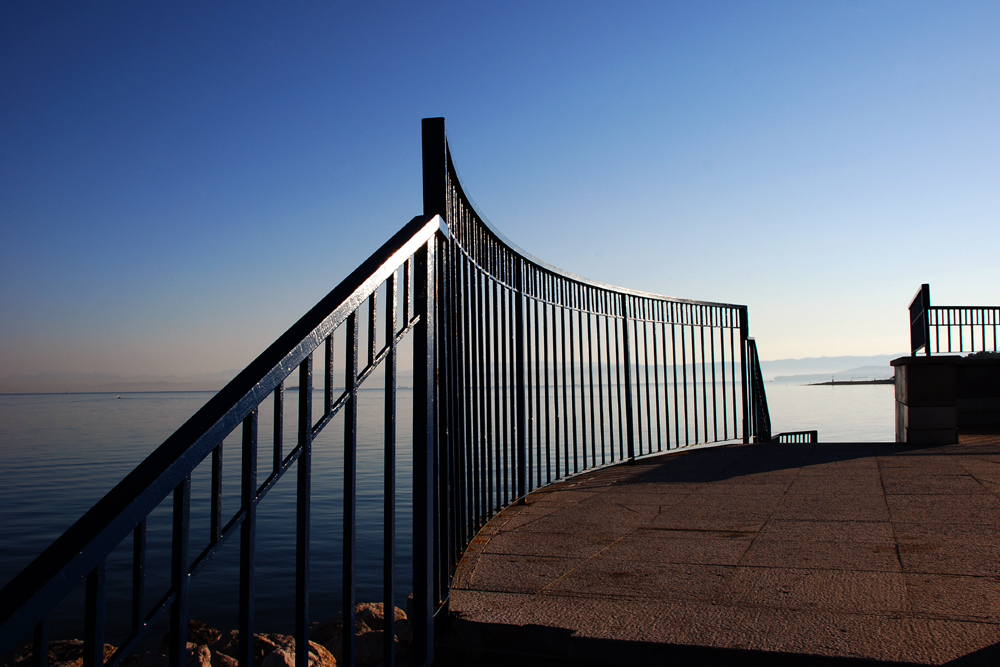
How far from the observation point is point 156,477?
119 cm

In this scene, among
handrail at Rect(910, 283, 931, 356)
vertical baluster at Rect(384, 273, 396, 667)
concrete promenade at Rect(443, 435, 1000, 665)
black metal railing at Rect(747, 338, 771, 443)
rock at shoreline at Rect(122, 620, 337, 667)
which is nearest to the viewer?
vertical baluster at Rect(384, 273, 396, 667)

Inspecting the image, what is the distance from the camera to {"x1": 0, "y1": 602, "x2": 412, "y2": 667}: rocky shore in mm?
3805

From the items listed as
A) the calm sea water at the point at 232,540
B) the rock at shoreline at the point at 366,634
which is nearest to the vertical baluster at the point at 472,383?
the rock at shoreline at the point at 366,634

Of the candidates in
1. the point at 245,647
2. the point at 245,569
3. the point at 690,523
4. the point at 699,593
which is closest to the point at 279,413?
the point at 245,569

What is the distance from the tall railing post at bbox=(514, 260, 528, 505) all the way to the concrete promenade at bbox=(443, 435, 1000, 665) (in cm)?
26

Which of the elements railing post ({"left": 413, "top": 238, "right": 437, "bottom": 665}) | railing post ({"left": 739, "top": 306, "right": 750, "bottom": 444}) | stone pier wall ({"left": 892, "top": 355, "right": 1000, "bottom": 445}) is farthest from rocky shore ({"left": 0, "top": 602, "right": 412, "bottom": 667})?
stone pier wall ({"left": 892, "top": 355, "right": 1000, "bottom": 445})

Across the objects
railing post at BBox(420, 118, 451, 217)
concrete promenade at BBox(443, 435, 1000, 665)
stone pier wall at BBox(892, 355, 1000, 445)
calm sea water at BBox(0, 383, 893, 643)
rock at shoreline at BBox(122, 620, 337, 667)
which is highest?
railing post at BBox(420, 118, 451, 217)

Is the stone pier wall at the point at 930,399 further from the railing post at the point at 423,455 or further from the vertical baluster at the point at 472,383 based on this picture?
the railing post at the point at 423,455

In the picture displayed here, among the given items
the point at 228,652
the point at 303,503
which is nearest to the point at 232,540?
the point at 228,652

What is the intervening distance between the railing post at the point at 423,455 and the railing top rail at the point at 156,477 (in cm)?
63

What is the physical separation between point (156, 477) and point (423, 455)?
1348 mm

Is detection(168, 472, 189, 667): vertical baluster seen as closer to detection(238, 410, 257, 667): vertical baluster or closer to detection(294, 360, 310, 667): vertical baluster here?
detection(238, 410, 257, 667): vertical baluster

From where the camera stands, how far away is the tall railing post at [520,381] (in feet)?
15.6

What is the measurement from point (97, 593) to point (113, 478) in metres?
18.8
